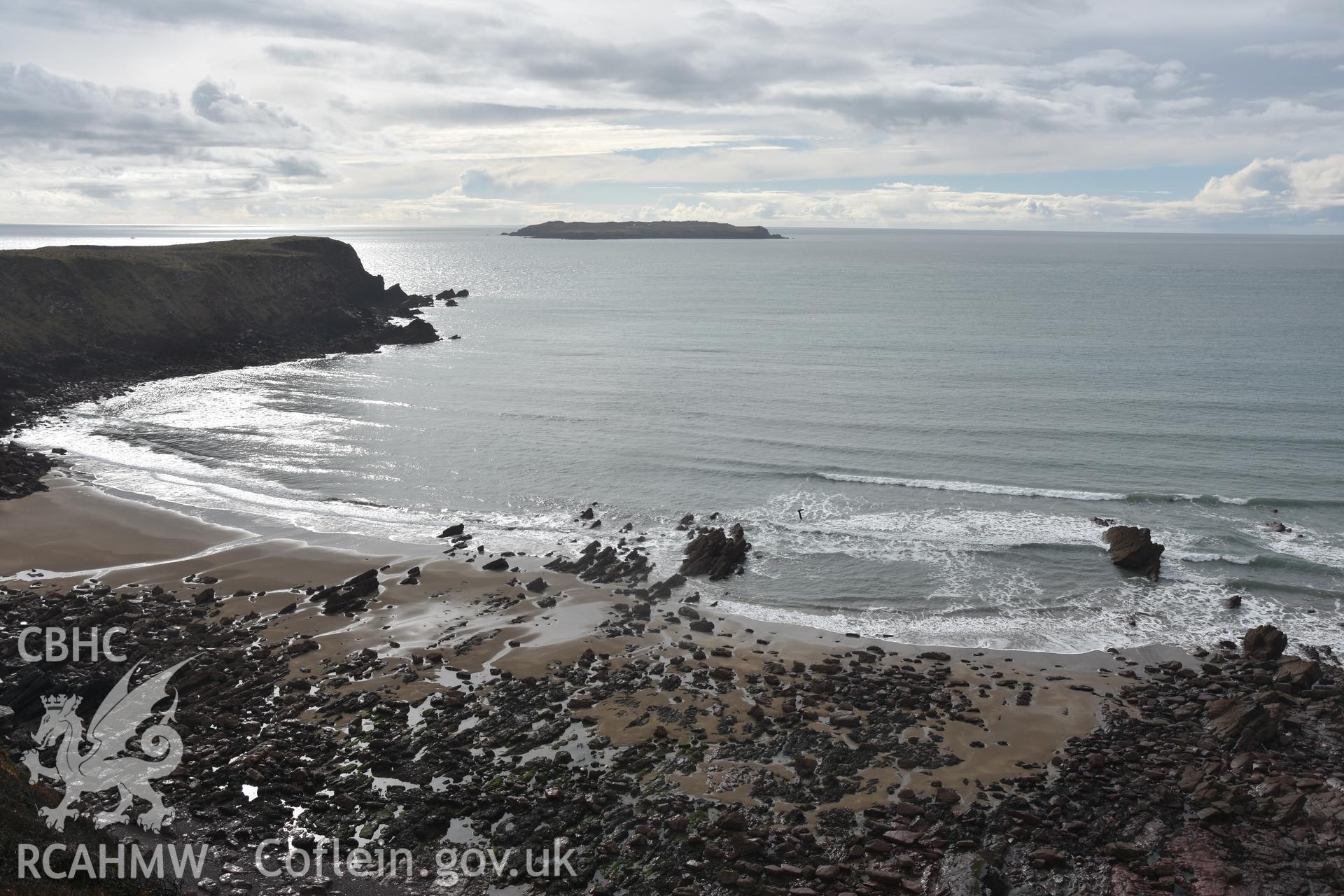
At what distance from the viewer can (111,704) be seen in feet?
75.8

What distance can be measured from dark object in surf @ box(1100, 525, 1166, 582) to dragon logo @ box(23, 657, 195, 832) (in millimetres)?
33422

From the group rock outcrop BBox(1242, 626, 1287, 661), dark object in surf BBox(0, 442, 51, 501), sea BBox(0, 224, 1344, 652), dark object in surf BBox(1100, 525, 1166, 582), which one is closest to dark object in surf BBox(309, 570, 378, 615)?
sea BBox(0, 224, 1344, 652)

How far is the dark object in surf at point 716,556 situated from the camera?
34.1m

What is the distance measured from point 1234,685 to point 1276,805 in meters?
6.65

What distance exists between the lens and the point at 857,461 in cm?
4766

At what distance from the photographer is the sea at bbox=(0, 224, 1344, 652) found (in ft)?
106

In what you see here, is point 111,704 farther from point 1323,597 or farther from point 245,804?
point 1323,597

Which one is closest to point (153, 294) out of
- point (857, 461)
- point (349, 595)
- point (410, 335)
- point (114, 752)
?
point (410, 335)

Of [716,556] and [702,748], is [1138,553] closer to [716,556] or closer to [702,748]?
[716,556]

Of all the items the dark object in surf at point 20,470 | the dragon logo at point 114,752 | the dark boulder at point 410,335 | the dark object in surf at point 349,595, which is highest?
the dark boulder at point 410,335

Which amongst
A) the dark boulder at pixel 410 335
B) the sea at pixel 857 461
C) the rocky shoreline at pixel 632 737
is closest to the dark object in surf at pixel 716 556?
the rocky shoreline at pixel 632 737

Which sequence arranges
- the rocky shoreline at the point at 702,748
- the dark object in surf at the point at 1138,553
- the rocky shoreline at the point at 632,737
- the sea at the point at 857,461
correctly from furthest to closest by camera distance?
the dark object in surf at the point at 1138,553 < the sea at the point at 857,461 < the rocky shoreline at the point at 702,748 < the rocky shoreline at the point at 632,737

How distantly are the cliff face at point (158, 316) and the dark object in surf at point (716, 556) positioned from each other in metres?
45.9

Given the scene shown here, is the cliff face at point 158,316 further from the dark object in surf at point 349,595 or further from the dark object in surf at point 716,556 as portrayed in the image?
the dark object in surf at point 716,556
